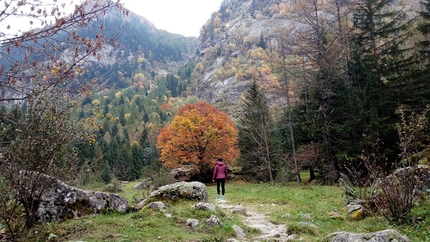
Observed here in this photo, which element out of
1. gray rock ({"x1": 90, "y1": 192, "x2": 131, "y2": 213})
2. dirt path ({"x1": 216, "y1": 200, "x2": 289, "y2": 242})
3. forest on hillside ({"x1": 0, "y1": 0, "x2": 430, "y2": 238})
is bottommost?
dirt path ({"x1": 216, "y1": 200, "x2": 289, "y2": 242})

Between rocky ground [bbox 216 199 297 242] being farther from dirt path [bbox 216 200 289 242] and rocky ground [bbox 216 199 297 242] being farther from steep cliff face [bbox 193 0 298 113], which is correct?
steep cliff face [bbox 193 0 298 113]

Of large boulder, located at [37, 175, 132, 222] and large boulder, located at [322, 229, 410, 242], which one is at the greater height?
large boulder, located at [37, 175, 132, 222]

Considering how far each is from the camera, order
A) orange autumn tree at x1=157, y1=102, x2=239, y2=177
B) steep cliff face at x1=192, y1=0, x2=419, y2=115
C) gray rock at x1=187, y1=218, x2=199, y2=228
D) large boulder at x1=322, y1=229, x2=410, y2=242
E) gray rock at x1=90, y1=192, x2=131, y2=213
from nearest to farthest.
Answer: large boulder at x1=322, y1=229, x2=410, y2=242, gray rock at x1=187, y1=218, x2=199, y2=228, gray rock at x1=90, y1=192, x2=131, y2=213, orange autumn tree at x1=157, y1=102, x2=239, y2=177, steep cliff face at x1=192, y1=0, x2=419, y2=115

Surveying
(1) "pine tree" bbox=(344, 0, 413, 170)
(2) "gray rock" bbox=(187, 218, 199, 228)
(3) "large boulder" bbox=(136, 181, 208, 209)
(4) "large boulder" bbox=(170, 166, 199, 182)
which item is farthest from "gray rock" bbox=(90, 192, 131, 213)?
(4) "large boulder" bbox=(170, 166, 199, 182)

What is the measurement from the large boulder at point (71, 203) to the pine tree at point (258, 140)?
16.1m

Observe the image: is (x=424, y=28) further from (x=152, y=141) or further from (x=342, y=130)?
(x=152, y=141)

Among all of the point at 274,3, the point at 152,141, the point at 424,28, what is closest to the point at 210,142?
the point at 424,28

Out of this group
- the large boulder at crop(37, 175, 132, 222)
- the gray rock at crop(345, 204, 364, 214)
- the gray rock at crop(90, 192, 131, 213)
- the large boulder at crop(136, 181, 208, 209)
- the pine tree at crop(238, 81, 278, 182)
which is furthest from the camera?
the pine tree at crop(238, 81, 278, 182)

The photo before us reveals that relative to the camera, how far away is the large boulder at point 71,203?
7.61 meters

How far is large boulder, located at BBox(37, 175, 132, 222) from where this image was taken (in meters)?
7.61

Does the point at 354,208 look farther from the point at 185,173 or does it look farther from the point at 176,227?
the point at 185,173

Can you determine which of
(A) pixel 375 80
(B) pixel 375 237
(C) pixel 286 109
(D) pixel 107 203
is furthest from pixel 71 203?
(C) pixel 286 109

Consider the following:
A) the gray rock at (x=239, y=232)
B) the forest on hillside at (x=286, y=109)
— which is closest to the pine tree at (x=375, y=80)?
the forest on hillside at (x=286, y=109)

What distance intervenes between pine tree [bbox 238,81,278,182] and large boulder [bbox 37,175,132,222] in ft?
52.8
